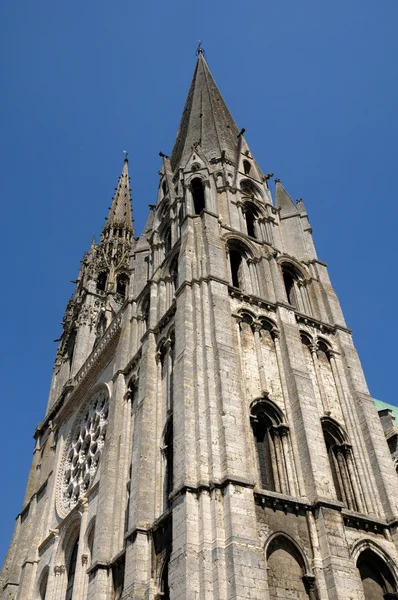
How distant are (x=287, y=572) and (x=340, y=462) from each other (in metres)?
4.73

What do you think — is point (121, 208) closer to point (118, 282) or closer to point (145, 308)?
point (118, 282)

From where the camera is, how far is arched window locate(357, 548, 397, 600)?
1455cm

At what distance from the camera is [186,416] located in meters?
15.7

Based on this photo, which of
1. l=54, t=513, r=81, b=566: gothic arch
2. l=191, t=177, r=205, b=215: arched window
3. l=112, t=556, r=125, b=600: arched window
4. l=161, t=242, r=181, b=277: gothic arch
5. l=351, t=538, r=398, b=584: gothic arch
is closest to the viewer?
l=351, t=538, r=398, b=584: gothic arch

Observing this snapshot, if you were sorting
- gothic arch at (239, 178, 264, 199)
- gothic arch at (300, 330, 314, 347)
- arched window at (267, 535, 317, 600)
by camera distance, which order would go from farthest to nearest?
gothic arch at (239, 178, 264, 199) → gothic arch at (300, 330, 314, 347) → arched window at (267, 535, 317, 600)

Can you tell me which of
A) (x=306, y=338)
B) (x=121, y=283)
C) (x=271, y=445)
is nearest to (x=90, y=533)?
(x=271, y=445)

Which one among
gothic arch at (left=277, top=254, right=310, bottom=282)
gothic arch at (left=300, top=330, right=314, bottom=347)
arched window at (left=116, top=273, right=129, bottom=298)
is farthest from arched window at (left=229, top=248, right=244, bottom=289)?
arched window at (left=116, top=273, right=129, bottom=298)

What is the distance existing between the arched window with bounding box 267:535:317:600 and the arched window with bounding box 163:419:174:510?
3.39 meters

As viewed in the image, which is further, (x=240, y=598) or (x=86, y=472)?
(x=86, y=472)

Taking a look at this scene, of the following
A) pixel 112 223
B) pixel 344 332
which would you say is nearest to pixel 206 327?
pixel 344 332

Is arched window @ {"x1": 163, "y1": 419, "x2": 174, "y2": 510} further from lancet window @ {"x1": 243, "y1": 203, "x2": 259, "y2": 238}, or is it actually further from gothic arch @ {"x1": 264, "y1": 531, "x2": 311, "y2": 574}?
lancet window @ {"x1": 243, "y1": 203, "x2": 259, "y2": 238}

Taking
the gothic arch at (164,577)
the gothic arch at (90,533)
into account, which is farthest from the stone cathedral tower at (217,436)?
the gothic arch at (90,533)

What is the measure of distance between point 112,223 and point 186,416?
1431 inches

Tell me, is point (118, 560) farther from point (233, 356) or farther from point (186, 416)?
point (233, 356)
